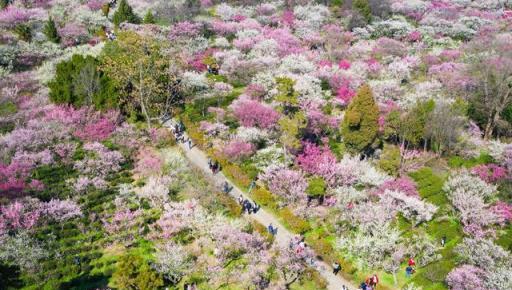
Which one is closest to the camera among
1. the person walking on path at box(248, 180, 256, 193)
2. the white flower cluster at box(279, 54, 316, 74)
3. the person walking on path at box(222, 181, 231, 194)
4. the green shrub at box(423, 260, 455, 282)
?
the green shrub at box(423, 260, 455, 282)

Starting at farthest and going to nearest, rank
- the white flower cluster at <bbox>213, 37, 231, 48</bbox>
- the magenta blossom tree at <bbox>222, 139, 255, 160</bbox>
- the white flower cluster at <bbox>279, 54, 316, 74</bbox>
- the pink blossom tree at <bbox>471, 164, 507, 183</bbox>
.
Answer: the white flower cluster at <bbox>213, 37, 231, 48</bbox> → the white flower cluster at <bbox>279, 54, 316, 74</bbox> → the magenta blossom tree at <bbox>222, 139, 255, 160</bbox> → the pink blossom tree at <bbox>471, 164, 507, 183</bbox>

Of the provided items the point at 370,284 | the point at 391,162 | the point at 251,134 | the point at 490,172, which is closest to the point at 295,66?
the point at 251,134

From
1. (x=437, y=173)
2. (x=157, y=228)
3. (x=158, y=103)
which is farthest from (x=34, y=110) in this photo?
(x=437, y=173)

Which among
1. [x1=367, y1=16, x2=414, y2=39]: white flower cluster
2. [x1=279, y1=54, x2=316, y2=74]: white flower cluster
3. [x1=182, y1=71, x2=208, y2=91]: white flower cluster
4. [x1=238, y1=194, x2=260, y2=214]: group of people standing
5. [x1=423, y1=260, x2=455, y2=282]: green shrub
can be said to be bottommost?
[x1=423, y1=260, x2=455, y2=282]: green shrub

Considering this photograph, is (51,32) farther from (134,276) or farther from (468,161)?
(468,161)

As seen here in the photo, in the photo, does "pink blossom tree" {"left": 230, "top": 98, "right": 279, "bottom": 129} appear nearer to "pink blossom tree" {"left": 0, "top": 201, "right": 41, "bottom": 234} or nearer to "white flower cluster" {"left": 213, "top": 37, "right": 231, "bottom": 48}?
"pink blossom tree" {"left": 0, "top": 201, "right": 41, "bottom": 234}

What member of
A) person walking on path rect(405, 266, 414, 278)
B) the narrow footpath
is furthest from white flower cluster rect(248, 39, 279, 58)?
person walking on path rect(405, 266, 414, 278)

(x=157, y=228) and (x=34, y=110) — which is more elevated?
(x=34, y=110)

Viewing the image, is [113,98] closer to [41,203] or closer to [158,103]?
[158,103]
